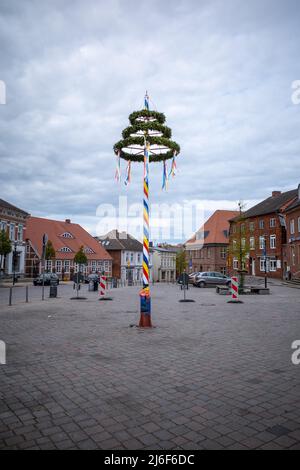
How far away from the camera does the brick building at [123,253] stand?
238ft

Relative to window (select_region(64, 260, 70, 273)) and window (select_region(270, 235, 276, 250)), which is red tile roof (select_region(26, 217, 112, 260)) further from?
window (select_region(270, 235, 276, 250))

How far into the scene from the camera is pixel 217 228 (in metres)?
64.0

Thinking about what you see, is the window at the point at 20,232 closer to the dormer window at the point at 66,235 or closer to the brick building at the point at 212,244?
the dormer window at the point at 66,235

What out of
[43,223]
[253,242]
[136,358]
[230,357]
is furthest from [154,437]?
[43,223]

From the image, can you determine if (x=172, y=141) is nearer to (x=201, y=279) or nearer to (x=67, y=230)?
(x=201, y=279)

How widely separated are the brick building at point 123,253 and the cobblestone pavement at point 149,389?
200 ft

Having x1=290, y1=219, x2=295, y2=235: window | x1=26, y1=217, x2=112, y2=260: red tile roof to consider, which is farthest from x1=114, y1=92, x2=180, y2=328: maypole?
x1=26, y1=217, x2=112, y2=260: red tile roof

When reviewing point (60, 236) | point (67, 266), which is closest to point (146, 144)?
point (67, 266)

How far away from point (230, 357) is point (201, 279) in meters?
28.5

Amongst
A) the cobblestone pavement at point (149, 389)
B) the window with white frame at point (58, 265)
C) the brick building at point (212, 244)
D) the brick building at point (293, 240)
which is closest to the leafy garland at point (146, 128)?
the cobblestone pavement at point (149, 389)

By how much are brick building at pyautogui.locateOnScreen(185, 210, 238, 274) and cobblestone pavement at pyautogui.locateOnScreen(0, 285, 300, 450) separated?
51.9 metres

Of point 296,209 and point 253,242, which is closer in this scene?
point 296,209
